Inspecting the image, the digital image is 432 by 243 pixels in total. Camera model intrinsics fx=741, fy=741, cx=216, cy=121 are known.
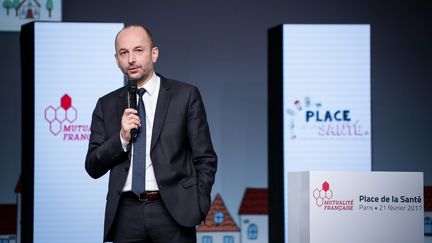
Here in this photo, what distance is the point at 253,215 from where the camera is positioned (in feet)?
22.6

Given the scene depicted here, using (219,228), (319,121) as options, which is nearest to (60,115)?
(319,121)

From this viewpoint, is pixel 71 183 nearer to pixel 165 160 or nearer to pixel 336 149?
pixel 336 149

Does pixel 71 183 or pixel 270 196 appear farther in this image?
pixel 270 196

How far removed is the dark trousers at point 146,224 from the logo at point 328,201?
0.82m

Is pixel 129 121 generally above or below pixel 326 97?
below

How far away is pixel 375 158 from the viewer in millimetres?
6965

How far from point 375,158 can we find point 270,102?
5.30 feet

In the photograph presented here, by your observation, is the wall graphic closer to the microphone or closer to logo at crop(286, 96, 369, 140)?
logo at crop(286, 96, 369, 140)

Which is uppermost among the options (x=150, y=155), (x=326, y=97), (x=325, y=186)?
(x=326, y=97)

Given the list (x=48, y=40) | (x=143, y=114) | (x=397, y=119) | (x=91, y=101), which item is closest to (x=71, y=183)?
(x=91, y=101)

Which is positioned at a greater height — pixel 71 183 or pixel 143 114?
pixel 143 114

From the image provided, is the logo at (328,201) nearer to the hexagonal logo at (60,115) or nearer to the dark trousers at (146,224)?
the dark trousers at (146,224)

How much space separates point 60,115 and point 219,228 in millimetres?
2058

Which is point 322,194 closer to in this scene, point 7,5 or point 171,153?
point 171,153
